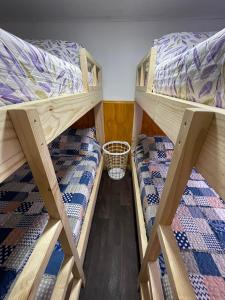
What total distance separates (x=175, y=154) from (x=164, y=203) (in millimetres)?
184

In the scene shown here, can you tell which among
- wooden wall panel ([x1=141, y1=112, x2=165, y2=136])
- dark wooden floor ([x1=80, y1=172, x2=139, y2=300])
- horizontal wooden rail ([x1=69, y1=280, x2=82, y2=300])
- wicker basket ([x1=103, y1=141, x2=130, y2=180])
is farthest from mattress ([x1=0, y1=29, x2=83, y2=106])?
wooden wall panel ([x1=141, y1=112, x2=165, y2=136])

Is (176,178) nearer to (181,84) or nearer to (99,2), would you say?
(181,84)

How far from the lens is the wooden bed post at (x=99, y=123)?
7.30 feet

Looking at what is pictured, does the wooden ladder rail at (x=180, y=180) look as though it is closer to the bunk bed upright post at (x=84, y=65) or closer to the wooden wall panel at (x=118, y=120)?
the bunk bed upright post at (x=84, y=65)

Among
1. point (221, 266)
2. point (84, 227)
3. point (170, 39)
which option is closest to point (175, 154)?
point (221, 266)

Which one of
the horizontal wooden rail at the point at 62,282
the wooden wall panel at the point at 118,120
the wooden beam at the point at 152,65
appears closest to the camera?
the horizontal wooden rail at the point at 62,282

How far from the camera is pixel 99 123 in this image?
2279 millimetres

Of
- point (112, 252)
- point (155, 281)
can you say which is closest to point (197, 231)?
point (155, 281)

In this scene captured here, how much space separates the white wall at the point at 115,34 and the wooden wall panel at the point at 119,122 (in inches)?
14.6

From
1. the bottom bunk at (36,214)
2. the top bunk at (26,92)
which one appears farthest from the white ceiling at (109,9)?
the bottom bunk at (36,214)

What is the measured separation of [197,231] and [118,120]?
1746mm

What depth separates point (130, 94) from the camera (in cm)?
227

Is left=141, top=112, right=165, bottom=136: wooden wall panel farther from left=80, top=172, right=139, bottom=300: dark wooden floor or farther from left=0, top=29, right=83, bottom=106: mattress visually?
left=0, top=29, right=83, bottom=106: mattress

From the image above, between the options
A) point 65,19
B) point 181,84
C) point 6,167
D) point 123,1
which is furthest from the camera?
point 65,19
